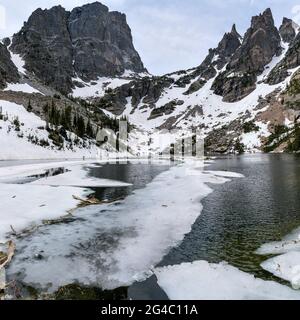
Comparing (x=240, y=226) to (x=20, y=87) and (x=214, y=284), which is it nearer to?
(x=214, y=284)

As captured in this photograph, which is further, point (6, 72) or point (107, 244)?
point (6, 72)

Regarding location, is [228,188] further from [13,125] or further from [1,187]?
[13,125]

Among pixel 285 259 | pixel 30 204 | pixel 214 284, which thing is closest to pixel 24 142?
pixel 30 204

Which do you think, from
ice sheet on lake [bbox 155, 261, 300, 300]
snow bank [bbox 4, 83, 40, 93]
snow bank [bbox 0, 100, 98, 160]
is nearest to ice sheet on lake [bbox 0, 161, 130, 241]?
ice sheet on lake [bbox 155, 261, 300, 300]

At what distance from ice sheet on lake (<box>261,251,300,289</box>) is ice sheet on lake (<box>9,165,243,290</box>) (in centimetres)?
425

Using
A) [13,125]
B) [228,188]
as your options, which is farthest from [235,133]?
[228,188]

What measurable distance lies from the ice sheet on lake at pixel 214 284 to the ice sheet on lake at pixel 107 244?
1.12 m

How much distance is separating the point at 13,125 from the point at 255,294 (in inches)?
3218

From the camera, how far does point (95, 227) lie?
17.6m

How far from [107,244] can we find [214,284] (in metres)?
5.83

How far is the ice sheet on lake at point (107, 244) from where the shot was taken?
1169cm

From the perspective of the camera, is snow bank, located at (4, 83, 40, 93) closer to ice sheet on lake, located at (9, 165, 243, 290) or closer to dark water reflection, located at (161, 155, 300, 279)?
dark water reflection, located at (161, 155, 300, 279)

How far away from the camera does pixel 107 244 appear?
589 inches

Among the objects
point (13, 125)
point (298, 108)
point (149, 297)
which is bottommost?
point (149, 297)
